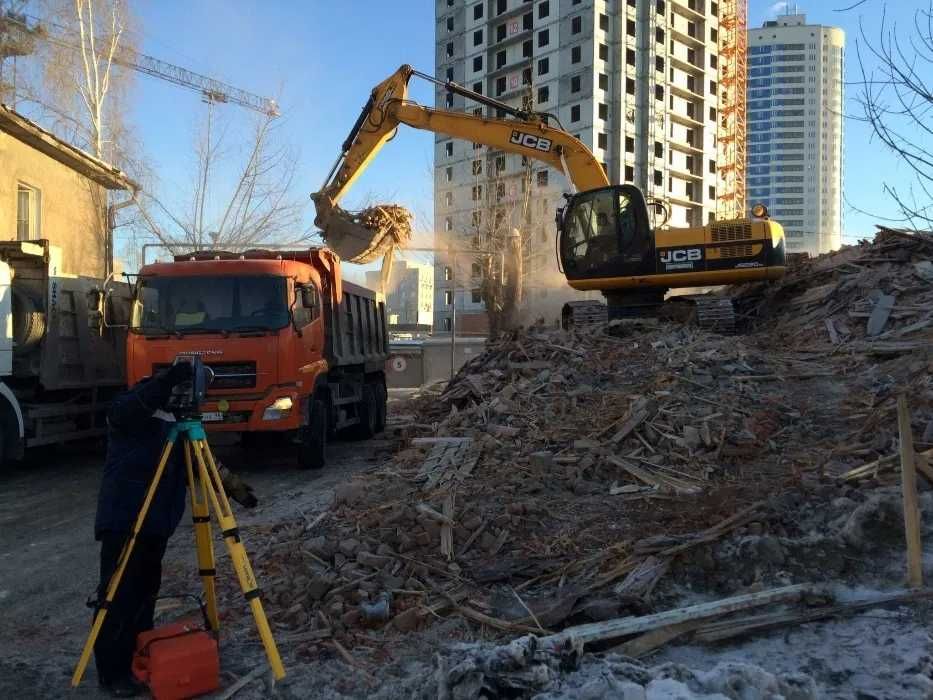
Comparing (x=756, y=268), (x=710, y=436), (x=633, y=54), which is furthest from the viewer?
(x=633, y=54)

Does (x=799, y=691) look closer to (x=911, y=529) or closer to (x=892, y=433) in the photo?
(x=911, y=529)

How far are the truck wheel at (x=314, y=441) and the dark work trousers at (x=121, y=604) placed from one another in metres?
6.13

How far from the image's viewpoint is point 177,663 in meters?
3.81

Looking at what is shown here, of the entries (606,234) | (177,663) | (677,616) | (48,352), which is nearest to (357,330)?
(48,352)

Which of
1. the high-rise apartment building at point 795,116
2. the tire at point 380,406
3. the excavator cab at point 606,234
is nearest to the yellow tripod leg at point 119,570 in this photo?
the high-rise apartment building at point 795,116

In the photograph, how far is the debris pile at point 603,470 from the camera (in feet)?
15.8

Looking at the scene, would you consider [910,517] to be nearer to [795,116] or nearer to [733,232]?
[795,116]

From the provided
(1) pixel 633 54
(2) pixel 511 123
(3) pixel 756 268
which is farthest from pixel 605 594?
(1) pixel 633 54

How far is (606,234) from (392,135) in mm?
4817

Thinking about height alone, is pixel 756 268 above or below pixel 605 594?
above

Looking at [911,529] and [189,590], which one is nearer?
[911,529]

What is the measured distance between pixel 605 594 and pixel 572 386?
18.1ft

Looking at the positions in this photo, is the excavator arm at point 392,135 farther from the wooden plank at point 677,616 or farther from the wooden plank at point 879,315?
the wooden plank at point 677,616

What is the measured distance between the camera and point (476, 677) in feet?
10.6
